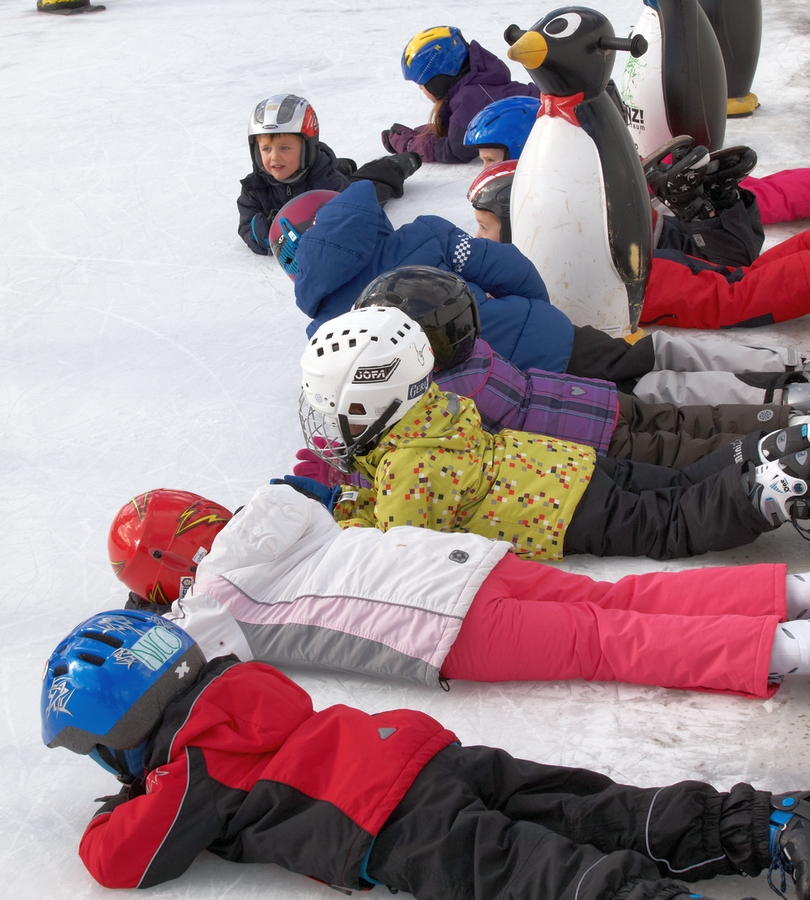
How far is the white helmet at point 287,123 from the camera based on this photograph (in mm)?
4871

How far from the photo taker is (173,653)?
1.98 meters

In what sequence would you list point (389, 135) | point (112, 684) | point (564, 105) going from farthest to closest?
point (389, 135) → point (564, 105) → point (112, 684)

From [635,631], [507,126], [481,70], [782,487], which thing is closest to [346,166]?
[481,70]

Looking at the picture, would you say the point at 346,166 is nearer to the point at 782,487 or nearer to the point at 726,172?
the point at 726,172

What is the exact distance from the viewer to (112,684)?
1.89 m

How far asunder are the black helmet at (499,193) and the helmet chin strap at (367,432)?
1508 mm

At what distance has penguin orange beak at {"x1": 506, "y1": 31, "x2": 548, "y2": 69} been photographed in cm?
318

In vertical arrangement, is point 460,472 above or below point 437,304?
below

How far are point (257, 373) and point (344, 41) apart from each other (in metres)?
5.57

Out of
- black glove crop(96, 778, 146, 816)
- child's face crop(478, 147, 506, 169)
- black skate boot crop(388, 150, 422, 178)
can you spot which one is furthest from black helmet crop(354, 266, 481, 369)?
black skate boot crop(388, 150, 422, 178)

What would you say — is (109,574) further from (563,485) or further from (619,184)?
(619,184)

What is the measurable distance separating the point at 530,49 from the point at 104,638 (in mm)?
2297

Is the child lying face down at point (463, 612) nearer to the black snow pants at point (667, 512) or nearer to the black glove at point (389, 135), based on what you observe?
the black snow pants at point (667, 512)

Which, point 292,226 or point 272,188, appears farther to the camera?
point 272,188
